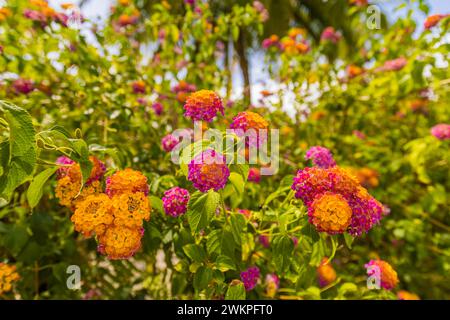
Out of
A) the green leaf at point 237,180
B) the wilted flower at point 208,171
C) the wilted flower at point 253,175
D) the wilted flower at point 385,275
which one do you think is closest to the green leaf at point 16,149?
the wilted flower at point 208,171

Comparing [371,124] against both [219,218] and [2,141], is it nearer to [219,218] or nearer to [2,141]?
[219,218]

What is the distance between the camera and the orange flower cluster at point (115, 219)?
639 millimetres

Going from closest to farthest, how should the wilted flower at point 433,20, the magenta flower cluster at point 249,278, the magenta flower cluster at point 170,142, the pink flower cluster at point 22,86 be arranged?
the magenta flower cluster at point 249,278 → the magenta flower cluster at point 170,142 → the pink flower cluster at point 22,86 → the wilted flower at point 433,20

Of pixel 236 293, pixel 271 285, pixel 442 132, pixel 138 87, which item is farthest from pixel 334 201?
pixel 442 132

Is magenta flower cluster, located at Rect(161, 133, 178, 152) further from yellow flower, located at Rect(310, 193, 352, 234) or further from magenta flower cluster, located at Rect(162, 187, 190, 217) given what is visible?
yellow flower, located at Rect(310, 193, 352, 234)

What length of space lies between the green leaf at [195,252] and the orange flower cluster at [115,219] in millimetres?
138

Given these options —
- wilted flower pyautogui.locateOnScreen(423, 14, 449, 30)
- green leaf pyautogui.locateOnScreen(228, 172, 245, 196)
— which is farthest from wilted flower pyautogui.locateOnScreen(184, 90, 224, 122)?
wilted flower pyautogui.locateOnScreen(423, 14, 449, 30)

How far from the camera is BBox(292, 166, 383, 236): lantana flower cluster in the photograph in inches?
24.8

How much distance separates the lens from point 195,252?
79 centimetres

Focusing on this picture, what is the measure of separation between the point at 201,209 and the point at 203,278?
0.18 metres

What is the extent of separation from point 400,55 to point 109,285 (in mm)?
1784

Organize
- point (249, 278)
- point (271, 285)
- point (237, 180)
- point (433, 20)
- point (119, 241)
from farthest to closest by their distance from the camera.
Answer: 1. point (433, 20)
2. point (271, 285)
3. point (249, 278)
4. point (237, 180)
5. point (119, 241)

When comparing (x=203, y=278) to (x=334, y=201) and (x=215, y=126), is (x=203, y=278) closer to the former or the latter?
(x=334, y=201)

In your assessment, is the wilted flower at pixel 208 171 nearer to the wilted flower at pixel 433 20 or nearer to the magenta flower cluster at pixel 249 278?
the magenta flower cluster at pixel 249 278
